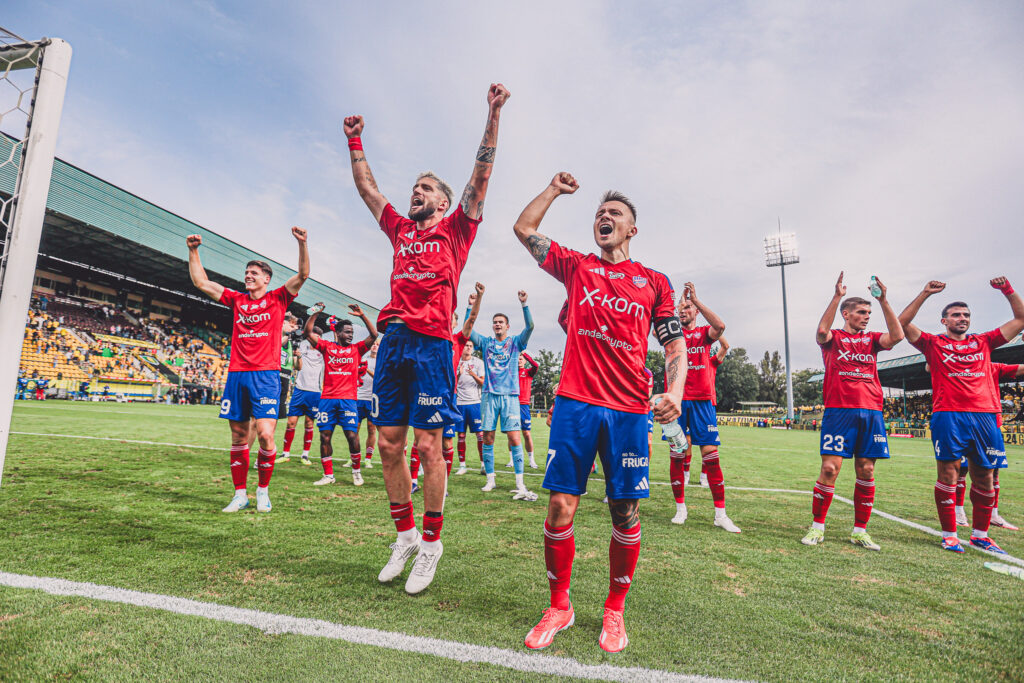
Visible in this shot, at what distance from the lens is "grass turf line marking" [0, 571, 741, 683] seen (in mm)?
2148

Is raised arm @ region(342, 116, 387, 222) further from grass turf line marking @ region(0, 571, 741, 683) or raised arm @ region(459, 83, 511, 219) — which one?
grass turf line marking @ region(0, 571, 741, 683)

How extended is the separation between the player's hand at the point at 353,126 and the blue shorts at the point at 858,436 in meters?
5.15

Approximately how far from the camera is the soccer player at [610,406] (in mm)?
2631

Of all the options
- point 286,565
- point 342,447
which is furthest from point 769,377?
point 286,565

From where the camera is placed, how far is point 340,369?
27.2 ft

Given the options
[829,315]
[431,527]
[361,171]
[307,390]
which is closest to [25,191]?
[361,171]

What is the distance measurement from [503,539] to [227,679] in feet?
8.45

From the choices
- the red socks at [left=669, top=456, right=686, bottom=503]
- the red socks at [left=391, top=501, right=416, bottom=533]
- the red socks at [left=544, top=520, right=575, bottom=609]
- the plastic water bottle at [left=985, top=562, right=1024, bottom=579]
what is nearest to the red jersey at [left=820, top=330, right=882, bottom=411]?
the plastic water bottle at [left=985, top=562, right=1024, bottom=579]

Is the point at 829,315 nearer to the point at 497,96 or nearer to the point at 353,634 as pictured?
the point at 497,96

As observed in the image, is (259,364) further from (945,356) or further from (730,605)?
(945,356)

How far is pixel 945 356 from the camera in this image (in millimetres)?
5344

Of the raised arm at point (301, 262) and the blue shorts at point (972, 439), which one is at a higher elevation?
the raised arm at point (301, 262)

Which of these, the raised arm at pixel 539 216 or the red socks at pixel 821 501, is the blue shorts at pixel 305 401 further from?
the red socks at pixel 821 501

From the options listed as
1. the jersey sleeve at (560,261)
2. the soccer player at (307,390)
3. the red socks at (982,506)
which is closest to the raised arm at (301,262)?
the jersey sleeve at (560,261)
